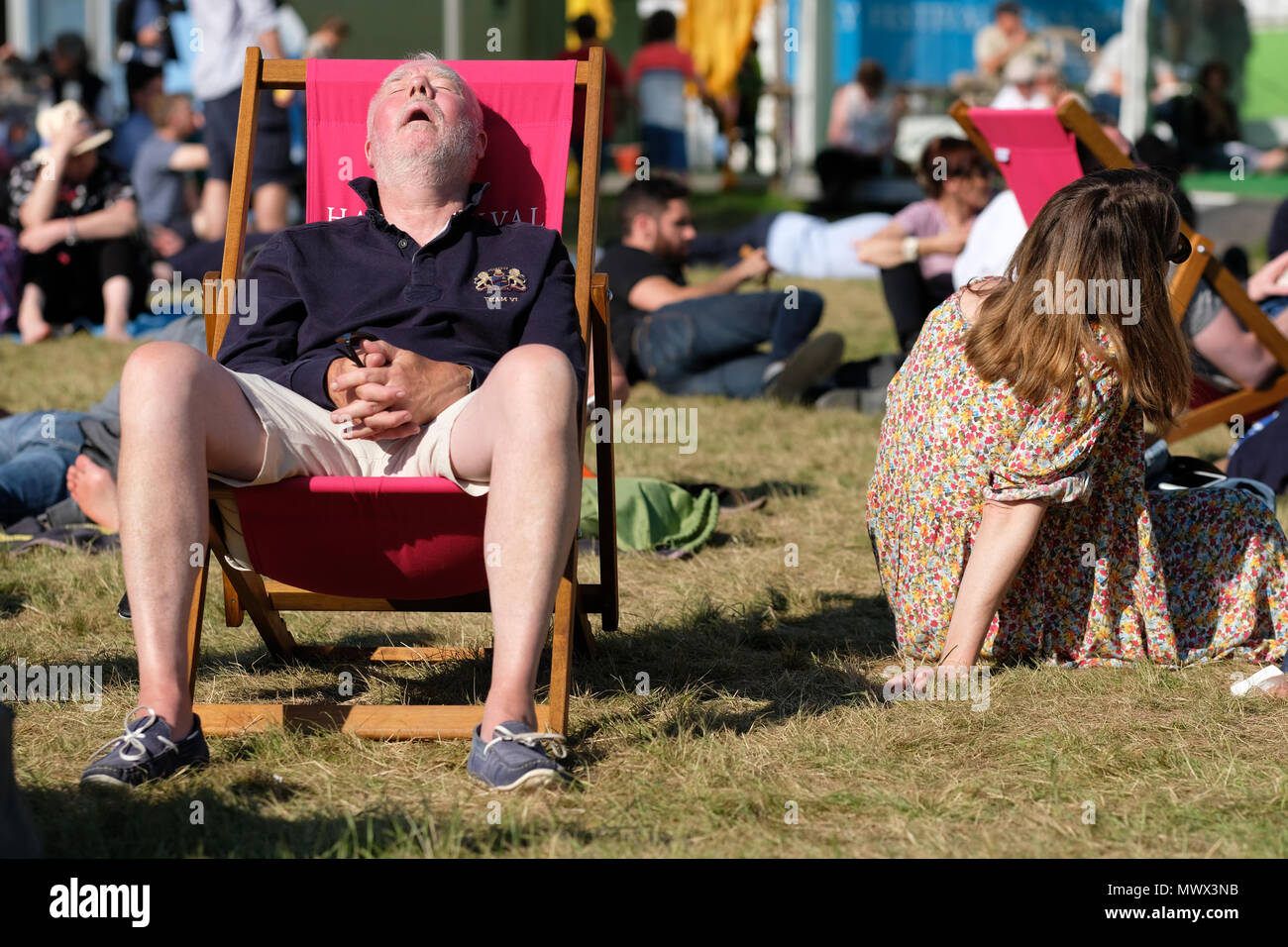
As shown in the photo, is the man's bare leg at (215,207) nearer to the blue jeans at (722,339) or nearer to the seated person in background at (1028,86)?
Result: the blue jeans at (722,339)

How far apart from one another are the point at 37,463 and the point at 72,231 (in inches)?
170

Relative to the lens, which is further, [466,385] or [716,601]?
[716,601]

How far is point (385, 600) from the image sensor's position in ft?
10.6

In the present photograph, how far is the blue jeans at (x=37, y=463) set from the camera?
4.59 meters

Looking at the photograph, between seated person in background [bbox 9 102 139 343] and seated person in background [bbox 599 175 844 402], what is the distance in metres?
3.22

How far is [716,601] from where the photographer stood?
4.03 m

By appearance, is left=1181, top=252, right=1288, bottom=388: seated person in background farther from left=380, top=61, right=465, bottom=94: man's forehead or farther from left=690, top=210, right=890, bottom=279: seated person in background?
left=690, top=210, right=890, bottom=279: seated person in background

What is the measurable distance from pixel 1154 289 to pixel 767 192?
1354cm

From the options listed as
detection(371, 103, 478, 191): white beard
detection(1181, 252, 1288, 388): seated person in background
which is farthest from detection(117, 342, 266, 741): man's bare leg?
detection(1181, 252, 1288, 388): seated person in background

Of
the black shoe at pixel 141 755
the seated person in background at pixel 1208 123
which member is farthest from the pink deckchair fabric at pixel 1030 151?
the seated person in background at pixel 1208 123

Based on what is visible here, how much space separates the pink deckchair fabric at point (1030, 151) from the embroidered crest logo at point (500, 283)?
8.41ft
